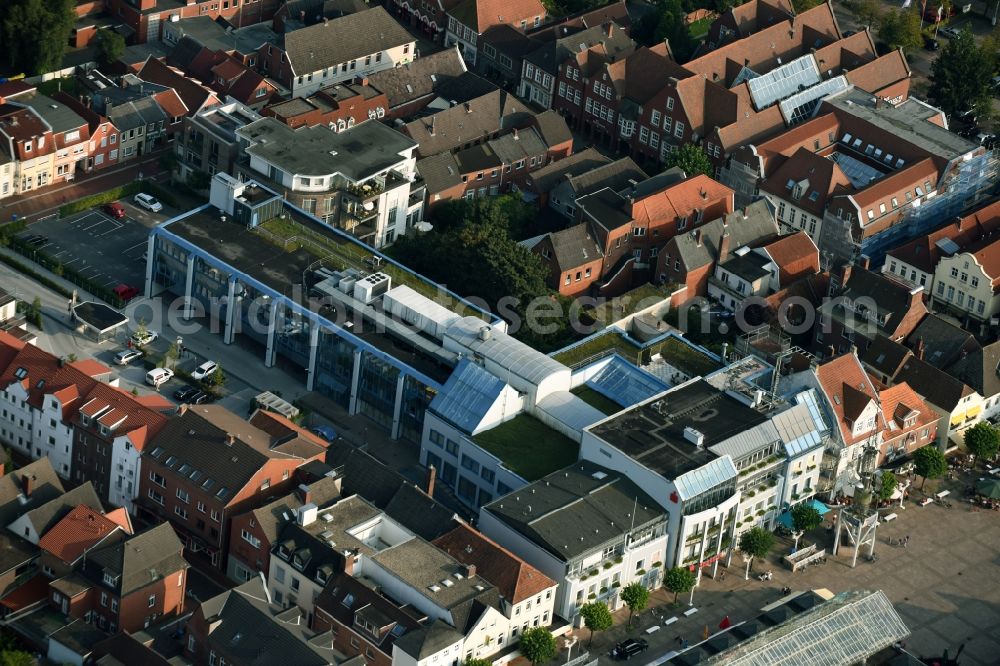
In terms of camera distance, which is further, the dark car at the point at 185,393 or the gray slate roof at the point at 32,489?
the dark car at the point at 185,393

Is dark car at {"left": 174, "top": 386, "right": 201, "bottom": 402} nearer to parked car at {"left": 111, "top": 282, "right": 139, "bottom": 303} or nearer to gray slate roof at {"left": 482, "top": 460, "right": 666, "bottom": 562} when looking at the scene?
parked car at {"left": 111, "top": 282, "right": 139, "bottom": 303}

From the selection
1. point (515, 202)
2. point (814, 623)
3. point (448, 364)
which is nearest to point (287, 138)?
point (515, 202)

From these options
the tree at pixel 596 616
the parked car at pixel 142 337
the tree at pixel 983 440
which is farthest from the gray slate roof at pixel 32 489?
the tree at pixel 983 440

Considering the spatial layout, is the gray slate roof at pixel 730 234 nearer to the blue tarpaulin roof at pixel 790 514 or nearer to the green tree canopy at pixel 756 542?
the blue tarpaulin roof at pixel 790 514

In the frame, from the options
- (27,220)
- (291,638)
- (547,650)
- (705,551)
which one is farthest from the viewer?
(27,220)

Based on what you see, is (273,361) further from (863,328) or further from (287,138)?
(863,328)
